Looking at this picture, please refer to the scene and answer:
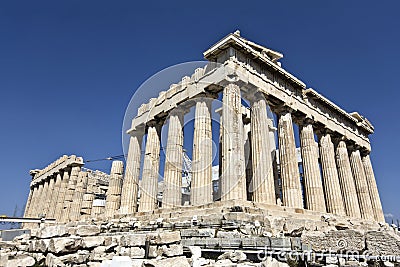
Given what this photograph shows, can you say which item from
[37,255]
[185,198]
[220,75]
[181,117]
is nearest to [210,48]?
[220,75]

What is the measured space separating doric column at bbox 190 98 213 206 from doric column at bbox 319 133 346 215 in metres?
11.9

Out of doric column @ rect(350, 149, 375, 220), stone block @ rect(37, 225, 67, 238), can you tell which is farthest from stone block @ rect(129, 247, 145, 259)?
doric column @ rect(350, 149, 375, 220)

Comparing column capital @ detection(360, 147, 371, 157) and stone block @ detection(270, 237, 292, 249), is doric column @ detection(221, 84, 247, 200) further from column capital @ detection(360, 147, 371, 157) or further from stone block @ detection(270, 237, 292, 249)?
column capital @ detection(360, 147, 371, 157)

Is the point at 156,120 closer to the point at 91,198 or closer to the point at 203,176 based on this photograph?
the point at 203,176

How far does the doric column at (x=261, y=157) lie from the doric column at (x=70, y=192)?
24.4 meters

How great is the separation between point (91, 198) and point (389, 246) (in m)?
32.4

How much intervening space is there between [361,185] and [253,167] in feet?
52.9

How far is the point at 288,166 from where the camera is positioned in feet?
68.8

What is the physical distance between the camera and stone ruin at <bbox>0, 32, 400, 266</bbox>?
6.80 meters

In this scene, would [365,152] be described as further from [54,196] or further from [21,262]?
[54,196]

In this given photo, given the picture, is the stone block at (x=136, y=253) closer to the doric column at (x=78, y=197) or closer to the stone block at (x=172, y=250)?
the stone block at (x=172, y=250)

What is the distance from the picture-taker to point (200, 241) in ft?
25.8

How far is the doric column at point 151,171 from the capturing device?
23.4 meters

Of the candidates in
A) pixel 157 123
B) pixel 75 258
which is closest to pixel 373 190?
pixel 157 123
